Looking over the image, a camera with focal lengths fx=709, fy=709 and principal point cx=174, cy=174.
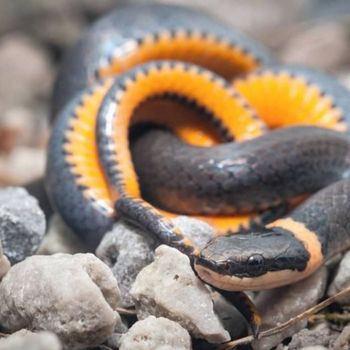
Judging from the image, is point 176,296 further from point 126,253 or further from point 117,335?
point 126,253

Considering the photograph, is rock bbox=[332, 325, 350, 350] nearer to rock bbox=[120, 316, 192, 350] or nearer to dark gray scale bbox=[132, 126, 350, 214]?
rock bbox=[120, 316, 192, 350]

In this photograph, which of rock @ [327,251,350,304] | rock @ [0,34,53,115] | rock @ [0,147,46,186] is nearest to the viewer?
rock @ [327,251,350,304]

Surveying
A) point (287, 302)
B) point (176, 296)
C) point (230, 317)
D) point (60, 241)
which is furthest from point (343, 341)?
point (60, 241)

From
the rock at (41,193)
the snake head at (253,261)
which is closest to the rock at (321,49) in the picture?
the rock at (41,193)

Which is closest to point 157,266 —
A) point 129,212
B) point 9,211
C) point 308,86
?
point 129,212

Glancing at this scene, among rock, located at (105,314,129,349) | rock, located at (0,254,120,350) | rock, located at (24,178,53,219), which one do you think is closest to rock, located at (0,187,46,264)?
rock, located at (0,254,120,350)
